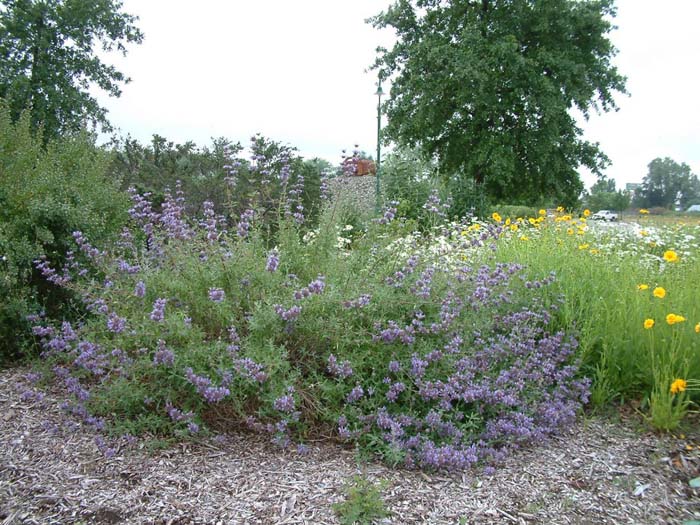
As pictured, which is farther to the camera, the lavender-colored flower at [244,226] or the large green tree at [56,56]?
the large green tree at [56,56]

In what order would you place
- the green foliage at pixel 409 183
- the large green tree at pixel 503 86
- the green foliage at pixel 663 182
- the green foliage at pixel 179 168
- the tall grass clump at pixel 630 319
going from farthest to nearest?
the green foliage at pixel 663 182 < the large green tree at pixel 503 86 < the green foliage at pixel 409 183 < the green foliage at pixel 179 168 < the tall grass clump at pixel 630 319

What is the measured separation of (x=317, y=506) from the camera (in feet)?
6.82

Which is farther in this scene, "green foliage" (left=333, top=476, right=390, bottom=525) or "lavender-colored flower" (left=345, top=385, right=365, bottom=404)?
"lavender-colored flower" (left=345, top=385, right=365, bottom=404)

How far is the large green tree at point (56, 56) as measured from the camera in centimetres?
1509

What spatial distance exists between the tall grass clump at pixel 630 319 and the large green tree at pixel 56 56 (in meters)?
14.3

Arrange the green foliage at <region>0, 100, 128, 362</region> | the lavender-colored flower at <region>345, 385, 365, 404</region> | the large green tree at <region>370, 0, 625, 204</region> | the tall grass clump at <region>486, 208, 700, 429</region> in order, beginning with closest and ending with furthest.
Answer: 1. the lavender-colored flower at <region>345, 385, 365, 404</region>
2. the tall grass clump at <region>486, 208, 700, 429</region>
3. the green foliage at <region>0, 100, 128, 362</region>
4. the large green tree at <region>370, 0, 625, 204</region>

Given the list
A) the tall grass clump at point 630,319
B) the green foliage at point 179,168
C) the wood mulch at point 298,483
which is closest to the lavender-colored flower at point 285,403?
the wood mulch at point 298,483

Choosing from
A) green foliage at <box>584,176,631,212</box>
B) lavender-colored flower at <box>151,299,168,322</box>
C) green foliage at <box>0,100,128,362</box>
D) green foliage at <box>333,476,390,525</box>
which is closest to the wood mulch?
green foliage at <box>333,476,390,525</box>

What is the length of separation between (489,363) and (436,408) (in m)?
0.46

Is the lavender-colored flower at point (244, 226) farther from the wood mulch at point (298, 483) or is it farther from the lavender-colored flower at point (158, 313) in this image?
the wood mulch at point (298, 483)

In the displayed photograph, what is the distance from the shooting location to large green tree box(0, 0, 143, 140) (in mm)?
15089

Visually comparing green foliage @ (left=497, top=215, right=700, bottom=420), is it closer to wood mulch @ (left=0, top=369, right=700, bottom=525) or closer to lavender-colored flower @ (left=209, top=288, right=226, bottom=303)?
wood mulch @ (left=0, top=369, right=700, bottom=525)

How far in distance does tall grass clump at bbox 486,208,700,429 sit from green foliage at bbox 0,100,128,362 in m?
3.34

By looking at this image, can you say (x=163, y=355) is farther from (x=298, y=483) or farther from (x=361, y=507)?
(x=361, y=507)
